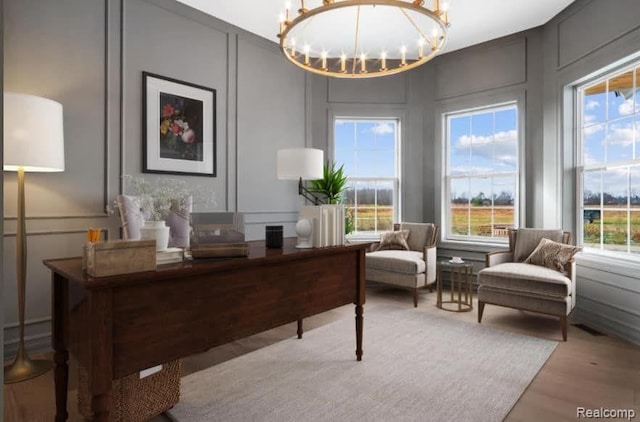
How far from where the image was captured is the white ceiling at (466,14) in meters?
3.68

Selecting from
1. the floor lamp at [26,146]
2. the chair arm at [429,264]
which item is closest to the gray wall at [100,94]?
the floor lamp at [26,146]

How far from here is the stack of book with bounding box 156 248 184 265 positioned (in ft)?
5.55

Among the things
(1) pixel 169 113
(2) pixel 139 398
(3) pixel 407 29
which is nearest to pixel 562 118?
(3) pixel 407 29

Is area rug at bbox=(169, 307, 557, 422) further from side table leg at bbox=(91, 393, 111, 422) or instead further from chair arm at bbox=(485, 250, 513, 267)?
chair arm at bbox=(485, 250, 513, 267)

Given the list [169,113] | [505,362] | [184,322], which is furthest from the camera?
[169,113]

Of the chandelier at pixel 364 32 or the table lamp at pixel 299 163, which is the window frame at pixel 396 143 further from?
the table lamp at pixel 299 163

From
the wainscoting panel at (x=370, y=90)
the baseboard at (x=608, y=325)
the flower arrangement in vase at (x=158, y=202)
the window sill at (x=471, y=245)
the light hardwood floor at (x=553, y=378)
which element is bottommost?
the light hardwood floor at (x=553, y=378)

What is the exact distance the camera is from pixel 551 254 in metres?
3.42

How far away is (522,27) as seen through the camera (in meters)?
4.23

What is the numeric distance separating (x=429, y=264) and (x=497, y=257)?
786 millimetres

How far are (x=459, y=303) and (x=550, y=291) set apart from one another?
1.00m

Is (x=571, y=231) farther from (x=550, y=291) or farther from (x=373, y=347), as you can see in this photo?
(x=373, y=347)

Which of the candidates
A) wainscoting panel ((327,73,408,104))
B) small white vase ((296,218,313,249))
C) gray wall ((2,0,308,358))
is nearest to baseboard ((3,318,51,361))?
gray wall ((2,0,308,358))

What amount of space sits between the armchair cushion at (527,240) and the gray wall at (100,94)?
9.75 feet
